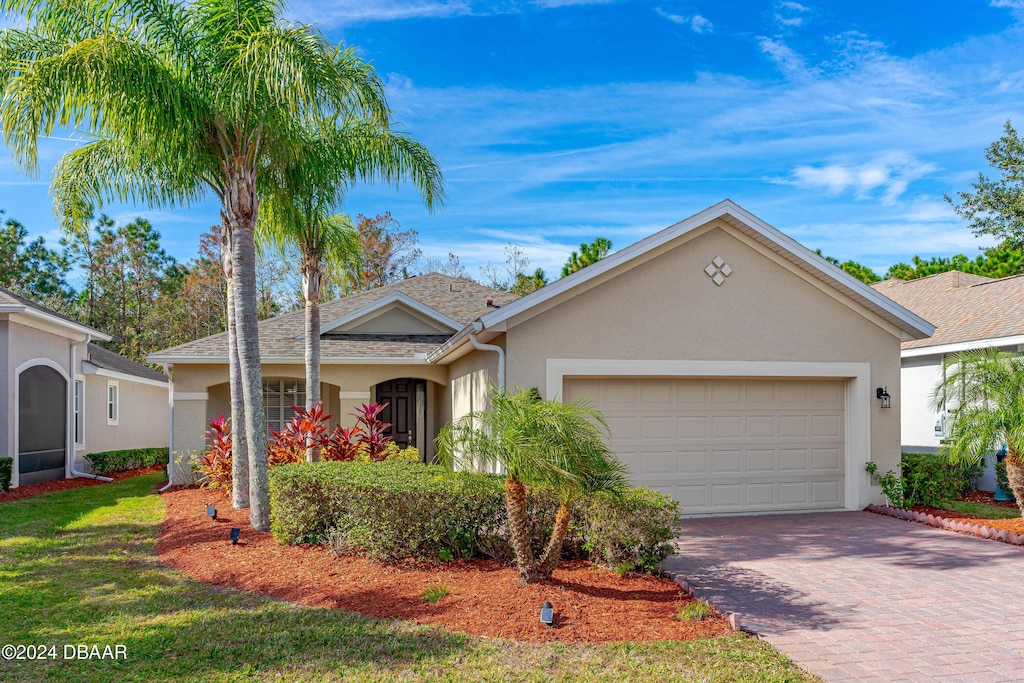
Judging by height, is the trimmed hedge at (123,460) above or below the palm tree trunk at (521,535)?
below

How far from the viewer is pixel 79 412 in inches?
766

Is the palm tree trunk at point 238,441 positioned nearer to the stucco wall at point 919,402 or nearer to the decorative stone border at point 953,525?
the decorative stone border at point 953,525

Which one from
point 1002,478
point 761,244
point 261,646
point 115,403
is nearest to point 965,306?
point 1002,478

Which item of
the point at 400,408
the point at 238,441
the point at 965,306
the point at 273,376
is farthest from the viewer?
the point at 965,306

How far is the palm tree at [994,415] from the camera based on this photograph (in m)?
9.74

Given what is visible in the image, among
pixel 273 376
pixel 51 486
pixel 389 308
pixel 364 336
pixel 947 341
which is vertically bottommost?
pixel 51 486

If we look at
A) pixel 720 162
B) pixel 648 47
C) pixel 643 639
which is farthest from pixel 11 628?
pixel 720 162

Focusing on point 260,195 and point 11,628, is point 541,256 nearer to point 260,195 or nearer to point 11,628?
point 260,195

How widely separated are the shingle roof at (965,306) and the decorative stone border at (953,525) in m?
4.95

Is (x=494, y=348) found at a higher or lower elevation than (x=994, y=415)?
higher

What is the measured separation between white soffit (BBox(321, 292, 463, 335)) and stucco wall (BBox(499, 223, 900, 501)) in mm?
6746

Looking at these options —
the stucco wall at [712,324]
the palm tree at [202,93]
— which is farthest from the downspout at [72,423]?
the stucco wall at [712,324]

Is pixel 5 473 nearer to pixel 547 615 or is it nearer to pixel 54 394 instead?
pixel 54 394

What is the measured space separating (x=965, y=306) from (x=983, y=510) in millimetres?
7204
